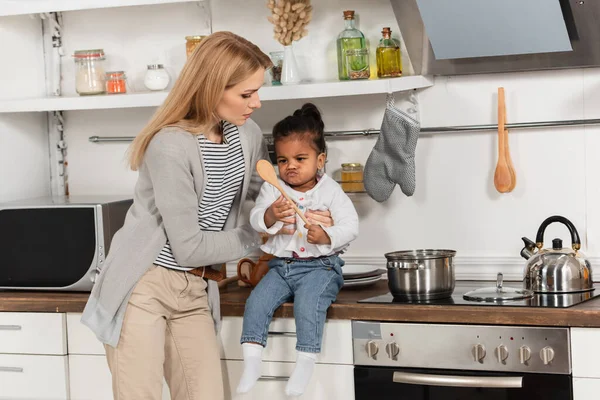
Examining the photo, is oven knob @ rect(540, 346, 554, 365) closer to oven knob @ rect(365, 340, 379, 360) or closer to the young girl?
oven knob @ rect(365, 340, 379, 360)

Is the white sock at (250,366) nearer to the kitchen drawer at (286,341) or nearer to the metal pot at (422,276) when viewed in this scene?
the kitchen drawer at (286,341)

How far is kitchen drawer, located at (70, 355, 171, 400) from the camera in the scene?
2578 millimetres

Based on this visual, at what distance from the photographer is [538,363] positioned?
7.20 ft

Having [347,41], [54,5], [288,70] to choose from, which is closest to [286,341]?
[288,70]

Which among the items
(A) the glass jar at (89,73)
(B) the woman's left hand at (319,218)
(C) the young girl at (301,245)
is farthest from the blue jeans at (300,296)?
(A) the glass jar at (89,73)

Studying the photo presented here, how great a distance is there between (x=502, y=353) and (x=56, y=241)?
1.31 m

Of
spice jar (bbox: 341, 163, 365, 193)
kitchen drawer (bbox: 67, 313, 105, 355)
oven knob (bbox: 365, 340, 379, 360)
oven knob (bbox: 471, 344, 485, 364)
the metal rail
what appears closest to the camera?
oven knob (bbox: 471, 344, 485, 364)

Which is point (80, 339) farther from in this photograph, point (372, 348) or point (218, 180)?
point (372, 348)

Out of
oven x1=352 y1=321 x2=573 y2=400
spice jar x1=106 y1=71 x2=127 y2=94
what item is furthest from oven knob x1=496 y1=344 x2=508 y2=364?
spice jar x1=106 y1=71 x2=127 y2=94

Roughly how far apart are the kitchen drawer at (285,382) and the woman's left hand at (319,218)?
0.37 meters

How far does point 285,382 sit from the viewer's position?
2.45 meters

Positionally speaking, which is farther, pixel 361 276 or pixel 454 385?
pixel 361 276

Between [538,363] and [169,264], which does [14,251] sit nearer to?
[169,264]

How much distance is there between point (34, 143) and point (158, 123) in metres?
1.09
